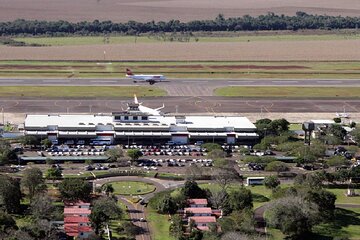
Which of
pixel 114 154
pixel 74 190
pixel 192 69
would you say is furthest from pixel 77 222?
pixel 192 69

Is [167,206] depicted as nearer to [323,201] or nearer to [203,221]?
[203,221]

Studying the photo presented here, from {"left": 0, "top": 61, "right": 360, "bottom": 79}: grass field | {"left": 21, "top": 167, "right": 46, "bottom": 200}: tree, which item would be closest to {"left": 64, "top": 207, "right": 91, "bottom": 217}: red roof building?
{"left": 21, "top": 167, "right": 46, "bottom": 200}: tree

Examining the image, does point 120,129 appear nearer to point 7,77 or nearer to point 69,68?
point 7,77

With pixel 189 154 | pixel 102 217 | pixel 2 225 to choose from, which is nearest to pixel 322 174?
pixel 189 154

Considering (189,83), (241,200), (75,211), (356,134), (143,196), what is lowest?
(143,196)

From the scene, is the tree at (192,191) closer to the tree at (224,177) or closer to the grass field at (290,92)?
the tree at (224,177)

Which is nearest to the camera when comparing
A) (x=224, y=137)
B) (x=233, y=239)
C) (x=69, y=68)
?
(x=233, y=239)

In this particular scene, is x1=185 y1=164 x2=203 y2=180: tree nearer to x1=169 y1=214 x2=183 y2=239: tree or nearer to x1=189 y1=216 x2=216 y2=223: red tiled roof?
x1=189 y1=216 x2=216 y2=223: red tiled roof
